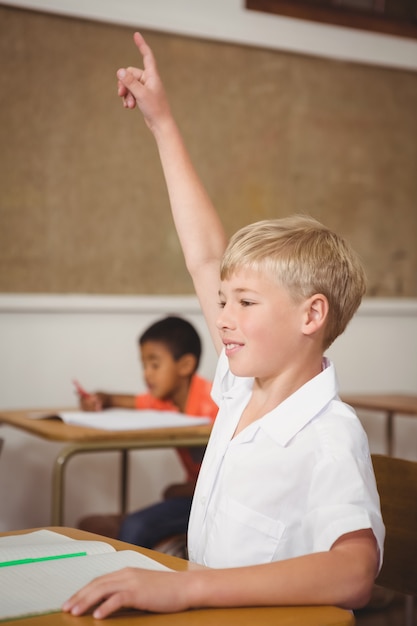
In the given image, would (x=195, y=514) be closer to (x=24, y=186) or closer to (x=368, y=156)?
(x=24, y=186)

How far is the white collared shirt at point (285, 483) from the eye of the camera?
3.34ft

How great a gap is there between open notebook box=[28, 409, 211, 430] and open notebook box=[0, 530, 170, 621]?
4.76 ft

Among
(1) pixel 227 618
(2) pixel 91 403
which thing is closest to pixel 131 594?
(1) pixel 227 618

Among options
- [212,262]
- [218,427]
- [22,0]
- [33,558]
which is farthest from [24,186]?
[33,558]

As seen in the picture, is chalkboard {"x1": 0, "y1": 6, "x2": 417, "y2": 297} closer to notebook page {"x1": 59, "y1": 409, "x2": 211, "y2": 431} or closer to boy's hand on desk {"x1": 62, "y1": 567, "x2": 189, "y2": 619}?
notebook page {"x1": 59, "y1": 409, "x2": 211, "y2": 431}

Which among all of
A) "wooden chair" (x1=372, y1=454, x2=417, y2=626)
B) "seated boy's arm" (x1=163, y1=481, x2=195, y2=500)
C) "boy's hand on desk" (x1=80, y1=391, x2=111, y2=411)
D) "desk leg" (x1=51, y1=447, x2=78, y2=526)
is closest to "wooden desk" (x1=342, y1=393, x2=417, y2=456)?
"seated boy's arm" (x1=163, y1=481, x2=195, y2=500)

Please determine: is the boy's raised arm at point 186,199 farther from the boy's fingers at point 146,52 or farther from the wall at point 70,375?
the wall at point 70,375

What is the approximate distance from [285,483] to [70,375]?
8.15 ft

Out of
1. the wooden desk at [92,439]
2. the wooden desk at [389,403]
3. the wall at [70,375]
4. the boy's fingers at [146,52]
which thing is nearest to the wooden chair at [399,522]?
the boy's fingers at [146,52]

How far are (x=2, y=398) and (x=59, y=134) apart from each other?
41.2 inches

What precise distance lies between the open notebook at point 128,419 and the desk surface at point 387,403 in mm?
810

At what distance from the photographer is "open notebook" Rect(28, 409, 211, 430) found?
2.57 metres

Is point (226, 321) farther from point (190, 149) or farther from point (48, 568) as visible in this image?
point (190, 149)

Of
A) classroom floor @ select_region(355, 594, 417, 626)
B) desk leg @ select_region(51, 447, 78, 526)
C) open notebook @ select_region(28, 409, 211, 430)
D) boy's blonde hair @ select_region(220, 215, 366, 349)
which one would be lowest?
classroom floor @ select_region(355, 594, 417, 626)
